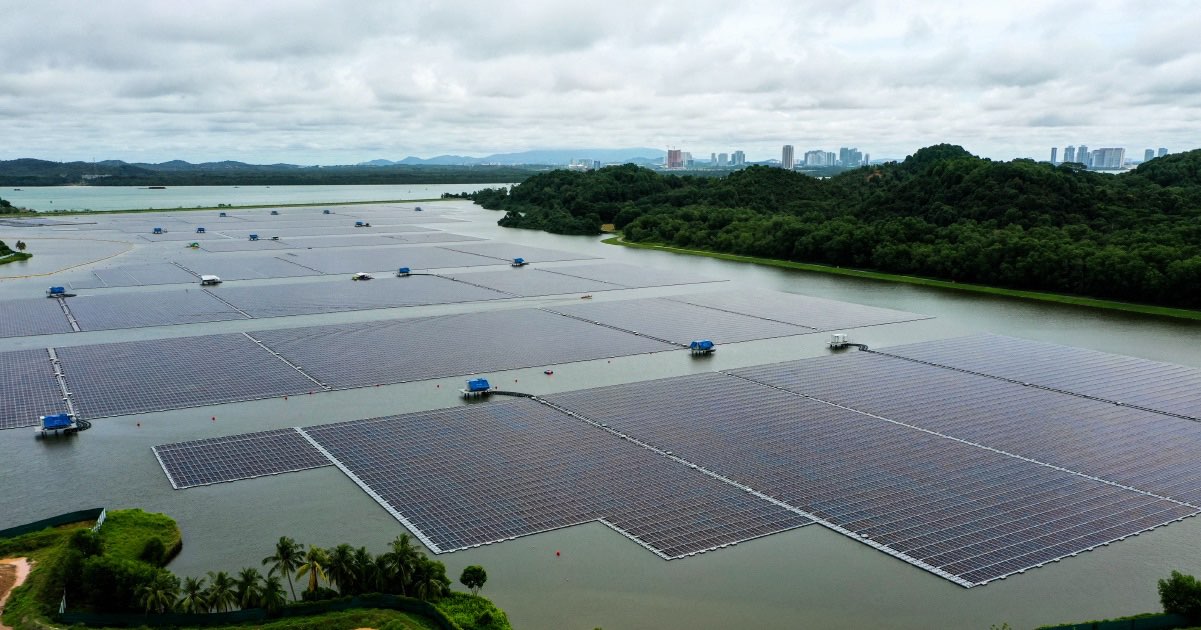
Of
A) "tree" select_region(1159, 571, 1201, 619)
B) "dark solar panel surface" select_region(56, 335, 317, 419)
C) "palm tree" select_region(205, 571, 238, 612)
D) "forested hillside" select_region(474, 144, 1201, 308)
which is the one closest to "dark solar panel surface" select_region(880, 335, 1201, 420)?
"forested hillside" select_region(474, 144, 1201, 308)

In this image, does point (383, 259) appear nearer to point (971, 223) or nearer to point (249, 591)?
point (971, 223)

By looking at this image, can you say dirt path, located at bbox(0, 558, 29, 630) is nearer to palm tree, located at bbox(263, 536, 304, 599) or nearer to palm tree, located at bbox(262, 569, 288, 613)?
palm tree, located at bbox(263, 536, 304, 599)

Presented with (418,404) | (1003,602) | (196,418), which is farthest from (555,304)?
(1003,602)

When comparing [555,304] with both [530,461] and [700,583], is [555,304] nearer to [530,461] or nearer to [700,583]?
[530,461]

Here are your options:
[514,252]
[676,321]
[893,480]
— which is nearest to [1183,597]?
[893,480]

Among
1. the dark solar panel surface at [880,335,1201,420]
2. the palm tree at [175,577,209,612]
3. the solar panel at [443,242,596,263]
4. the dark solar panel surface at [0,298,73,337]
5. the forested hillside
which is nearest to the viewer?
the palm tree at [175,577,209,612]

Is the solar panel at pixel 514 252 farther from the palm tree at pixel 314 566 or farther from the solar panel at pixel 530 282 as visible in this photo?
the palm tree at pixel 314 566
